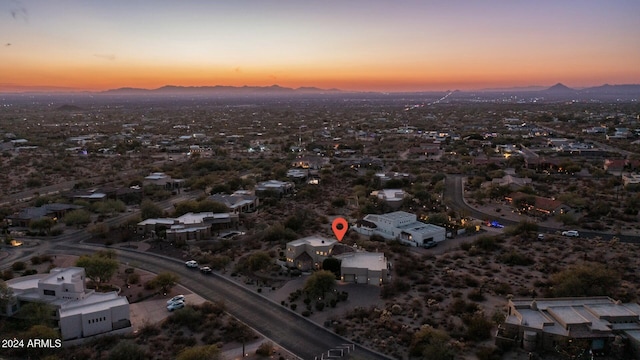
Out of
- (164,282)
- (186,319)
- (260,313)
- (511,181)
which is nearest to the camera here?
(186,319)

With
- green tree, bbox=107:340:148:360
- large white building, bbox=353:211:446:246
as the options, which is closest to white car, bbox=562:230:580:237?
large white building, bbox=353:211:446:246

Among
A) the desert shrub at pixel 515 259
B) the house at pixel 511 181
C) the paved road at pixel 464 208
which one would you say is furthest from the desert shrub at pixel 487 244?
the house at pixel 511 181

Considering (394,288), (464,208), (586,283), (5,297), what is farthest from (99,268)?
(464,208)

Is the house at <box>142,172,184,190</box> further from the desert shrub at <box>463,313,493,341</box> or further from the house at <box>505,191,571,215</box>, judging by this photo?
the desert shrub at <box>463,313,493,341</box>

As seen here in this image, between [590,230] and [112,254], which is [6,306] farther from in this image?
[590,230]

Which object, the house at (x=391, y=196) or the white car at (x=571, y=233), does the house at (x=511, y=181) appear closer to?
the house at (x=391, y=196)

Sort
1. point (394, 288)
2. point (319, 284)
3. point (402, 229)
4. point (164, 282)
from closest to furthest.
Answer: point (319, 284)
point (164, 282)
point (394, 288)
point (402, 229)

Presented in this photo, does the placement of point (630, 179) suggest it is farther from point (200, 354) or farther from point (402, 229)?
point (200, 354)
